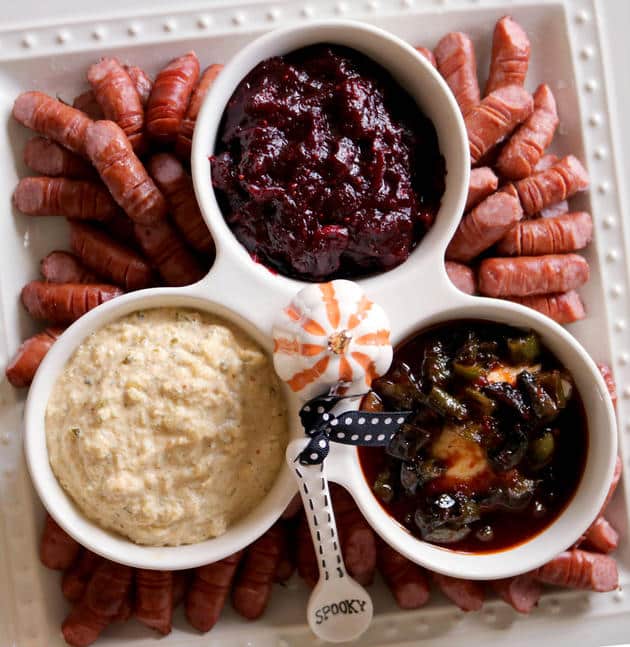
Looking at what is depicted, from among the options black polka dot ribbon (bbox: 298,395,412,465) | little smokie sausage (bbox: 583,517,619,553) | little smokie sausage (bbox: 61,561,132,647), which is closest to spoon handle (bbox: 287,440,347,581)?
black polka dot ribbon (bbox: 298,395,412,465)

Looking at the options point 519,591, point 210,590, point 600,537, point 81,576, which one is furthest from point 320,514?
point 600,537

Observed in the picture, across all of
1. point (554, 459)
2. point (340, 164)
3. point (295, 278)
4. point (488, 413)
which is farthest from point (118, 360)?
point (554, 459)

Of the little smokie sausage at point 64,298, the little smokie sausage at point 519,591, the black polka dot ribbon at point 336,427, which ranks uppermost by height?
the little smokie sausage at point 64,298

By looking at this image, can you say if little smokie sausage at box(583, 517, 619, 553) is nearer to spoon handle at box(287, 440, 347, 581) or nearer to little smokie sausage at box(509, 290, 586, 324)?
little smokie sausage at box(509, 290, 586, 324)

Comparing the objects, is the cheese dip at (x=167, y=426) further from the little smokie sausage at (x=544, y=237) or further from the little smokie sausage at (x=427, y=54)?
the little smokie sausage at (x=427, y=54)

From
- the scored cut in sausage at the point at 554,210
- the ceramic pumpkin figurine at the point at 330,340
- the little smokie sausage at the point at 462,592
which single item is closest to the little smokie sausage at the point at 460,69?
the scored cut in sausage at the point at 554,210

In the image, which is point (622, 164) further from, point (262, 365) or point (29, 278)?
point (29, 278)

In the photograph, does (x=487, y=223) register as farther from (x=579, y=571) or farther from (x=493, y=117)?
(x=579, y=571)
